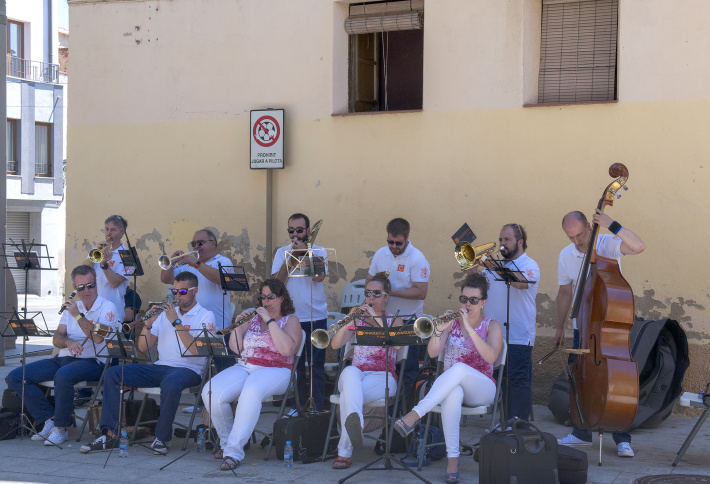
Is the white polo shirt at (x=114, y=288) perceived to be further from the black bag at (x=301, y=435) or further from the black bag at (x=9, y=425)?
the black bag at (x=301, y=435)

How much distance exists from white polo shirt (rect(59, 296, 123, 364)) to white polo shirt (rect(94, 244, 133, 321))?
87 cm

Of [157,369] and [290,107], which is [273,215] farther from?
[157,369]

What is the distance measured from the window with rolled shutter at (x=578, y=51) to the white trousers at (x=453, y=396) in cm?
342

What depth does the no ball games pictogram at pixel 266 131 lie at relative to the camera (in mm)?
9141

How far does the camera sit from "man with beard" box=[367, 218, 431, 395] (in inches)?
282

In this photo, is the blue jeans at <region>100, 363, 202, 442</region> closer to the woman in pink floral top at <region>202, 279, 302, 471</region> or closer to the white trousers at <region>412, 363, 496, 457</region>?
the woman in pink floral top at <region>202, 279, 302, 471</region>

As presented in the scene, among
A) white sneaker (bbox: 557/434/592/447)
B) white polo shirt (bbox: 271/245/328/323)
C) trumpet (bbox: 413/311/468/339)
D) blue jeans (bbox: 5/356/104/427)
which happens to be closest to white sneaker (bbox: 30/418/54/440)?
blue jeans (bbox: 5/356/104/427)

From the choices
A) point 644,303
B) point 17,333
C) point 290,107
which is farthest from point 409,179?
point 17,333

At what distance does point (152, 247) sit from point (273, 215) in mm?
1494

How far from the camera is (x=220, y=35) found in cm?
951

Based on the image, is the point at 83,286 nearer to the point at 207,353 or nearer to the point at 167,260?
the point at 167,260

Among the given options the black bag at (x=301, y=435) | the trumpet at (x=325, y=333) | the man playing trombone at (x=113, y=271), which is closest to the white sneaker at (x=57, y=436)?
the man playing trombone at (x=113, y=271)

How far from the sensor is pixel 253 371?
6.63 metres

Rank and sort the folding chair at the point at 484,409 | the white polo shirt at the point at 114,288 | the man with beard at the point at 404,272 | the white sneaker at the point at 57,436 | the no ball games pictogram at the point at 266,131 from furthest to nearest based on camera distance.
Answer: the no ball games pictogram at the point at 266,131
the white polo shirt at the point at 114,288
the man with beard at the point at 404,272
the white sneaker at the point at 57,436
the folding chair at the point at 484,409
